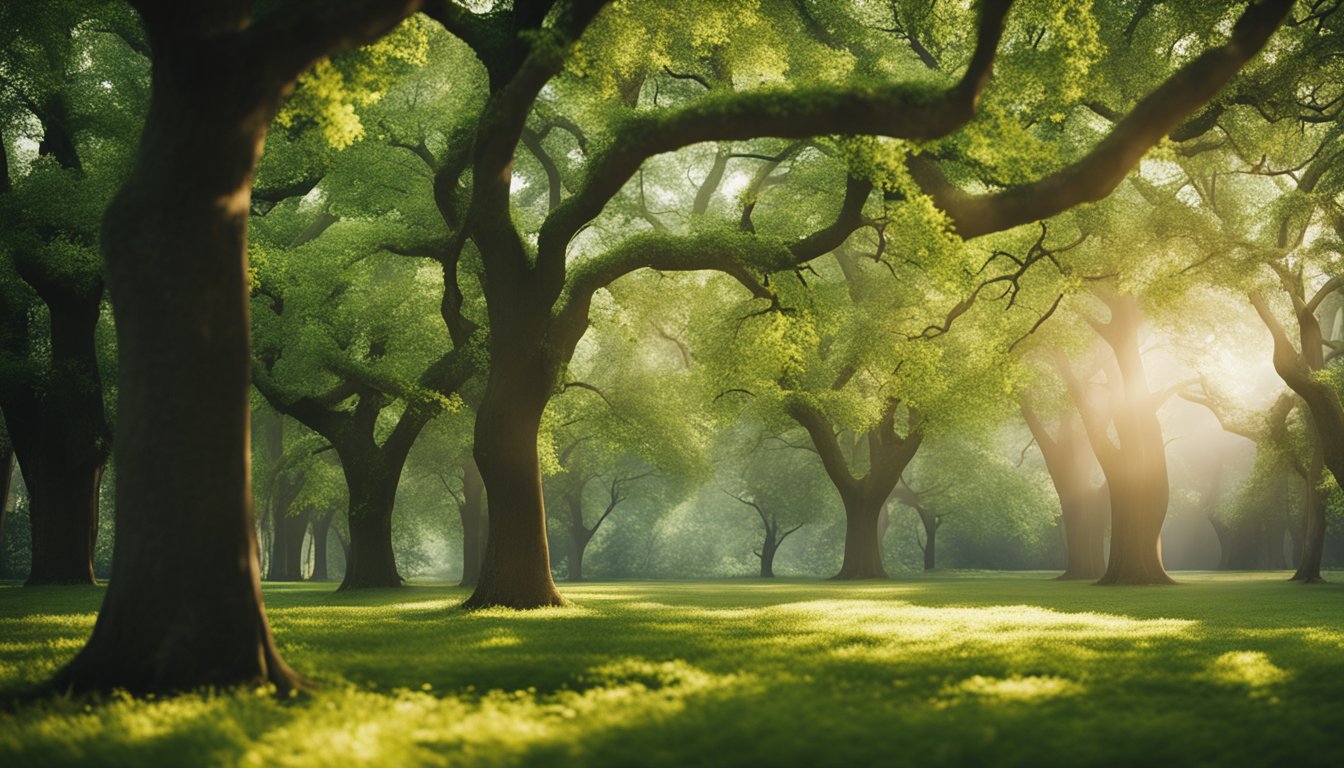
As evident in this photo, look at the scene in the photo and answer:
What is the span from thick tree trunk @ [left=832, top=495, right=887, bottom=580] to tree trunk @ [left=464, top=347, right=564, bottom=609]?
22.8m

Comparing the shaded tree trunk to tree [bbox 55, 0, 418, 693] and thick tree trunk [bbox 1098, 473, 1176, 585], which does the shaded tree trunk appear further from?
tree [bbox 55, 0, 418, 693]

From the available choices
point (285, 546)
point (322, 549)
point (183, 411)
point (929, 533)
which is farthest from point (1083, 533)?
point (322, 549)

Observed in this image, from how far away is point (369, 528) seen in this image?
2881 cm

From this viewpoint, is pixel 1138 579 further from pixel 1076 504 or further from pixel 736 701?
pixel 736 701

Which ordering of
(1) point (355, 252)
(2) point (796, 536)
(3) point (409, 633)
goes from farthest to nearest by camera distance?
1. (2) point (796, 536)
2. (1) point (355, 252)
3. (3) point (409, 633)

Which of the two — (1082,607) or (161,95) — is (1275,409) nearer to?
(1082,607)

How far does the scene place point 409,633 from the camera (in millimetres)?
13008

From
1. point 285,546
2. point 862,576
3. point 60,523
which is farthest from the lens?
point 285,546

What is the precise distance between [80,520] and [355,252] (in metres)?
11.8

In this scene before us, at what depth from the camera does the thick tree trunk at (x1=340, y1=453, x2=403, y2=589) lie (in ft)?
91.2

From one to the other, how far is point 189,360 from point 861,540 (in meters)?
35.2

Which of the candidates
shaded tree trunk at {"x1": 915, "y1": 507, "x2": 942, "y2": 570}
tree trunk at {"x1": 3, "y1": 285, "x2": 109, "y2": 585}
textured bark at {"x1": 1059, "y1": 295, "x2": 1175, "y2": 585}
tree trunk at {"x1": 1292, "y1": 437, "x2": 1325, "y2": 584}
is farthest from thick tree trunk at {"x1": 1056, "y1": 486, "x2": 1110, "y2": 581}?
tree trunk at {"x1": 3, "y1": 285, "x2": 109, "y2": 585}

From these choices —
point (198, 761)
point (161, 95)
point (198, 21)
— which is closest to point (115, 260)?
point (161, 95)

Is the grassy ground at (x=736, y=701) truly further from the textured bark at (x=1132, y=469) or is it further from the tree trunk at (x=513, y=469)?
the textured bark at (x=1132, y=469)
